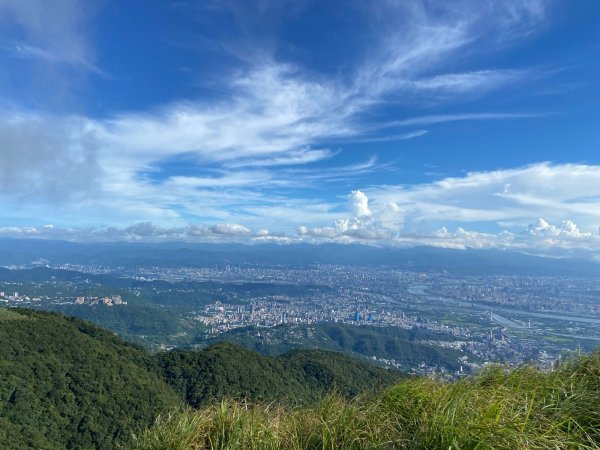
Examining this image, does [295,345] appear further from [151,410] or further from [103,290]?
[103,290]

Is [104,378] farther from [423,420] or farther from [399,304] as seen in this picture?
[399,304]

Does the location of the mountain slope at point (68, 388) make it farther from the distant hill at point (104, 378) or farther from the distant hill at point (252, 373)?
the distant hill at point (252, 373)

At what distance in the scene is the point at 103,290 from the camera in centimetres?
13738

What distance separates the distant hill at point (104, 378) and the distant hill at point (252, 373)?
95 mm

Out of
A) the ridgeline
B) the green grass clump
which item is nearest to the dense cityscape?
the ridgeline

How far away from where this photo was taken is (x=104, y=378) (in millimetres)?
32812

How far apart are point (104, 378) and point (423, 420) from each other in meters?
35.9

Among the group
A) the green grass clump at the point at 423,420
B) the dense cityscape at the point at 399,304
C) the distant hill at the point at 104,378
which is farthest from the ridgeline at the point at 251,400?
the dense cityscape at the point at 399,304

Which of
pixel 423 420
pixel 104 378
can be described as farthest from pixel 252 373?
pixel 423 420

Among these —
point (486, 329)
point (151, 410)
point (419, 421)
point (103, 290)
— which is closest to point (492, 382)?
point (419, 421)

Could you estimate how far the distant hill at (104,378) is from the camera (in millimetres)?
26359

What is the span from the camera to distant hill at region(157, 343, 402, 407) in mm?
34656

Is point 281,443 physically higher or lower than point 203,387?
higher

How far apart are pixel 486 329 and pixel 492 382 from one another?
86319 millimetres
